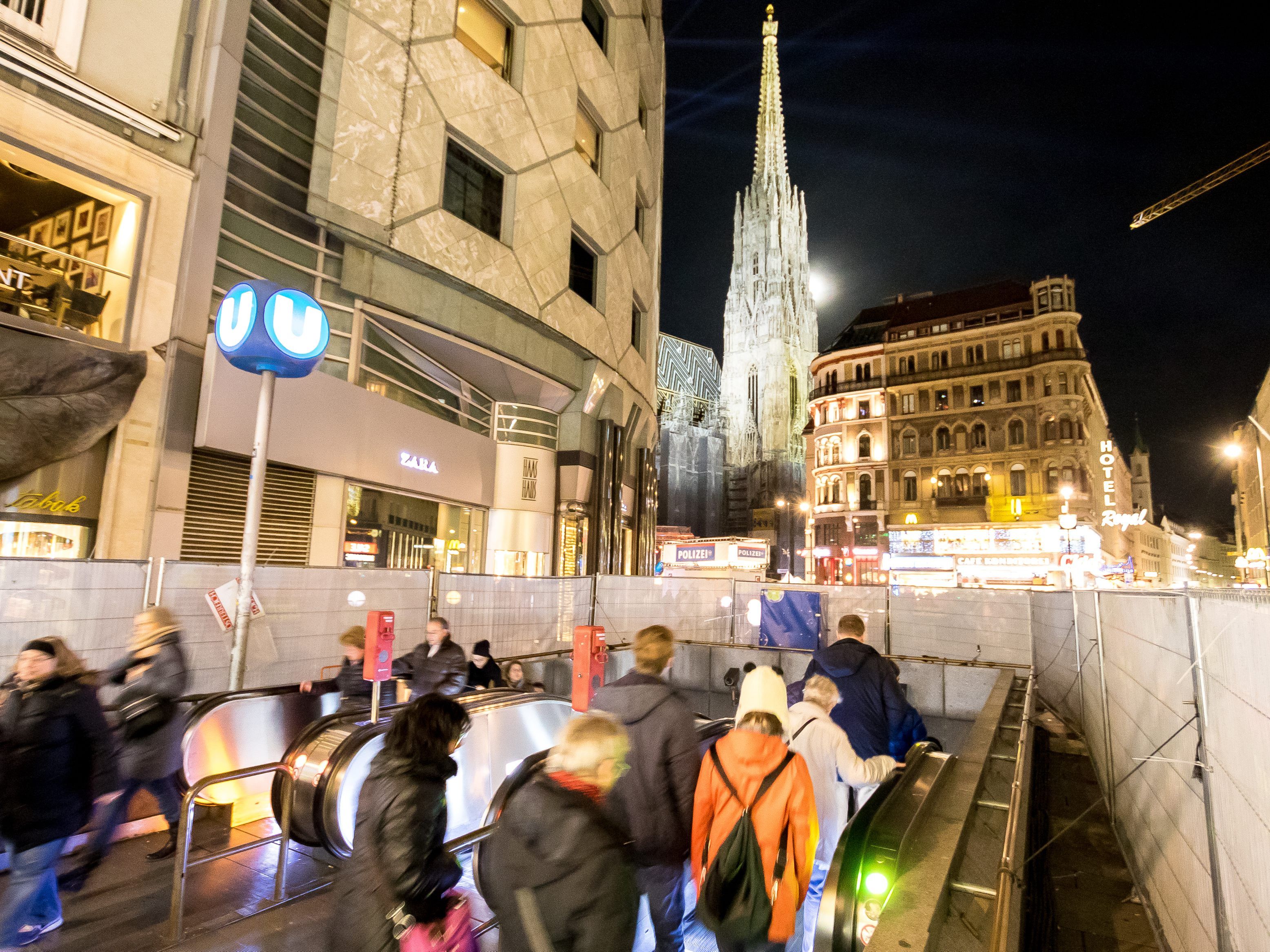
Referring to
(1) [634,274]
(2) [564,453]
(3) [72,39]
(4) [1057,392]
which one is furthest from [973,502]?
(3) [72,39]

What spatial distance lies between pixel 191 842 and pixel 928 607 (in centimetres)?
1307

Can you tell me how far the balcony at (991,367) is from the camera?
51656mm

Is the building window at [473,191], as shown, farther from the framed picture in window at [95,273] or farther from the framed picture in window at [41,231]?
the framed picture in window at [41,231]

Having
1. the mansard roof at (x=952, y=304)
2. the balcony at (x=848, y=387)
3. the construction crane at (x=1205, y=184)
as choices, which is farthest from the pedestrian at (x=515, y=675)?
the construction crane at (x=1205, y=184)

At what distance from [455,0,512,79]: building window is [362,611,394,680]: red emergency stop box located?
17.0m

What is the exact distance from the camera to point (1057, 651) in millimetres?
11500

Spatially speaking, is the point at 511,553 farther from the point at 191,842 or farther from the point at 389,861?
the point at 389,861

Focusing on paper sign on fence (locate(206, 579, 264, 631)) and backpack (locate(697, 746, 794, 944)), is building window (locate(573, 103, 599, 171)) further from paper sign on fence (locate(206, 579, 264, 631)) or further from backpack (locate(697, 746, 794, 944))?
backpack (locate(697, 746, 794, 944))

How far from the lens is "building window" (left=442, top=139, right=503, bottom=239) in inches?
709

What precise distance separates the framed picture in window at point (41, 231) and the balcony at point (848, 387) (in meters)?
57.0

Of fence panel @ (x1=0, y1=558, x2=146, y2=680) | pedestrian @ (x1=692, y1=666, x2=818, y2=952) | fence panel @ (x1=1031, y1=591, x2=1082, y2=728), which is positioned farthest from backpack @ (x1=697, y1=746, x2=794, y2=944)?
fence panel @ (x1=1031, y1=591, x2=1082, y2=728)

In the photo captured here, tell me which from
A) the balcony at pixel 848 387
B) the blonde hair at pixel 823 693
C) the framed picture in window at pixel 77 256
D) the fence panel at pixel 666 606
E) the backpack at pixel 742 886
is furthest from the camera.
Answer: the balcony at pixel 848 387

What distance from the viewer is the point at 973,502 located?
2122 inches

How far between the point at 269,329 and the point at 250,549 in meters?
2.56
